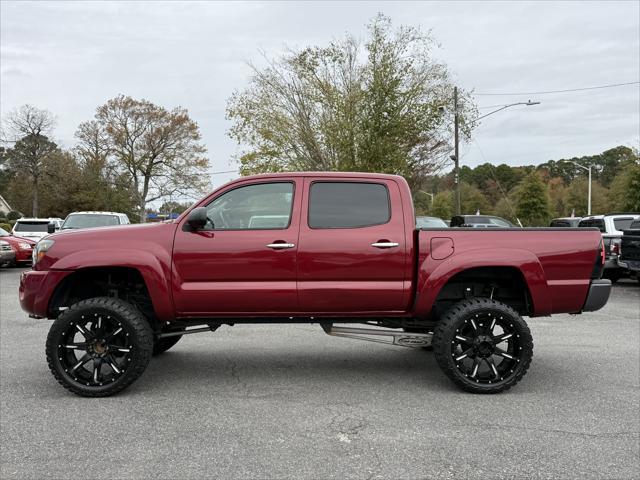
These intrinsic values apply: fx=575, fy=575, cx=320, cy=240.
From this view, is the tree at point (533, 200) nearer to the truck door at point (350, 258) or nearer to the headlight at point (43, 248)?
the truck door at point (350, 258)

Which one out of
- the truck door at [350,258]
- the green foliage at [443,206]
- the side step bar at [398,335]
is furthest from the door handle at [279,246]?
the green foliage at [443,206]

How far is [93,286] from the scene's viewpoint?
5.46 meters

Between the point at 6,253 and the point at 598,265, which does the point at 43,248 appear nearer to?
the point at 598,265

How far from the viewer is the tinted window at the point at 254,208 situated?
202 inches

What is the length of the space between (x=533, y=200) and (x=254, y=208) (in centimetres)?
6020

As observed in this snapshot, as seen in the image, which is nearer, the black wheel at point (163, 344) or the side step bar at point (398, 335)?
the side step bar at point (398, 335)

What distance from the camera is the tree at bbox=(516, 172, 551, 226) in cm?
6073

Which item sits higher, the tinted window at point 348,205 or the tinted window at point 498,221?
the tinted window at point 348,205

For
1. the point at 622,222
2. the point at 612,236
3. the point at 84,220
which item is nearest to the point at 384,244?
the point at 612,236

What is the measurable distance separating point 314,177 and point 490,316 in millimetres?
2016

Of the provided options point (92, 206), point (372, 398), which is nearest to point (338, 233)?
point (372, 398)

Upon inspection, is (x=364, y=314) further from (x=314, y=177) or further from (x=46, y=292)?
(x=46, y=292)

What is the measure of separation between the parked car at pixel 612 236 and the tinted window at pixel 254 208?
9328mm

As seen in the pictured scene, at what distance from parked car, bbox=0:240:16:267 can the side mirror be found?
13.8 m
